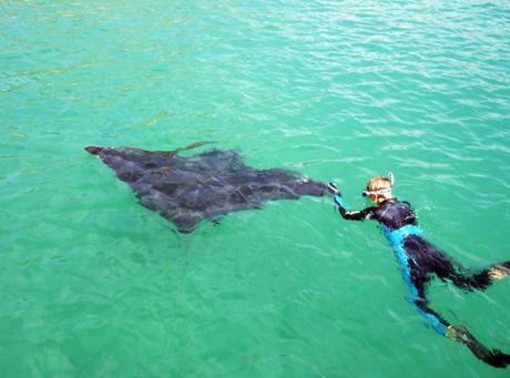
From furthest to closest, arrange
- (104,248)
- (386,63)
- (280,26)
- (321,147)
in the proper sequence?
(280,26)
(386,63)
(321,147)
(104,248)

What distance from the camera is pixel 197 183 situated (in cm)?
741

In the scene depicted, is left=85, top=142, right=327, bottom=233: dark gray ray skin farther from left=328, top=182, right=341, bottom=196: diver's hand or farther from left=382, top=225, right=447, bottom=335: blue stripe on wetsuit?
left=382, top=225, right=447, bottom=335: blue stripe on wetsuit

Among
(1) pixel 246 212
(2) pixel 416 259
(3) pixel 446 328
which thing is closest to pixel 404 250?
(2) pixel 416 259

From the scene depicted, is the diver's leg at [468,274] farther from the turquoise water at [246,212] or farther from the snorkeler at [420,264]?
the turquoise water at [246,212]

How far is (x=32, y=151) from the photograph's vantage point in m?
8.67

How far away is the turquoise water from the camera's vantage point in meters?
5.36

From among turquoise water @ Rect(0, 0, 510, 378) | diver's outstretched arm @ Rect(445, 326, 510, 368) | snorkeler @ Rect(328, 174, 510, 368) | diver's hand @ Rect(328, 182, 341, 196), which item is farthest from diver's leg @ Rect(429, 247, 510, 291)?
diver's hand @ Rect(328, 182, 341, 196)

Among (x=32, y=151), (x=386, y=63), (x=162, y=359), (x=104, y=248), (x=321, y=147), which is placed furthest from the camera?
(x=386, y=63)

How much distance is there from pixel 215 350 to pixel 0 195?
491 centimetres

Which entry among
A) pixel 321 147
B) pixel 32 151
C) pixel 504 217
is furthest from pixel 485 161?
pixel 32 151

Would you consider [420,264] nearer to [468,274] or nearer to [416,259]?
[416,259]

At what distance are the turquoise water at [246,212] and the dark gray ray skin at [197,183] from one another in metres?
0.25

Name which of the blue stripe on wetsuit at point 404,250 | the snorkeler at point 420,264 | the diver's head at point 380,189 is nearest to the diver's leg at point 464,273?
the snorkeler at point 420,264

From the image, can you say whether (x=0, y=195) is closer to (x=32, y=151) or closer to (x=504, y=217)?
(x=32, y=151)
